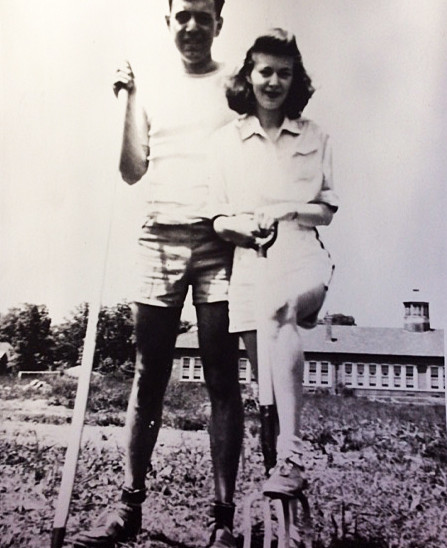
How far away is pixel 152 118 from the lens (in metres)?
2.45

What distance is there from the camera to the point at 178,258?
2.35m

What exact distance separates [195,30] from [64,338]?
1.20 metres

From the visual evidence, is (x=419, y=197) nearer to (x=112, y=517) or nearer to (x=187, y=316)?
(x=187, y=316)

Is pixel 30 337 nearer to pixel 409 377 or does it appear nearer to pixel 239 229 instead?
pixel 239 229

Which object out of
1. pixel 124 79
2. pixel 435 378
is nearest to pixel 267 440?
pixel 435 378

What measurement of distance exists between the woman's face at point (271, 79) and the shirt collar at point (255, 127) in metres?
0.05

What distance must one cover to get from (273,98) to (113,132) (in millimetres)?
586

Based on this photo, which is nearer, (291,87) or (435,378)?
(435,378)

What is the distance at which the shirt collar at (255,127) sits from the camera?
7.89 feet

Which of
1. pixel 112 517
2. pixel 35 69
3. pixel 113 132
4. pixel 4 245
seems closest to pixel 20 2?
pixel 35 69

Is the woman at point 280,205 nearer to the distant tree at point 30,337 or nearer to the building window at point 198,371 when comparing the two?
the building window at point 198,371

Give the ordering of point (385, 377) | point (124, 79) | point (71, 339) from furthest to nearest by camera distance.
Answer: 1. point (124, 79)
2. point (71, 339)
3. point (385, 377)

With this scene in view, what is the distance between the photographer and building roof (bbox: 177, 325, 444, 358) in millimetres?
2277

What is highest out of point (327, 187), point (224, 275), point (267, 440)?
point (327, 187)
